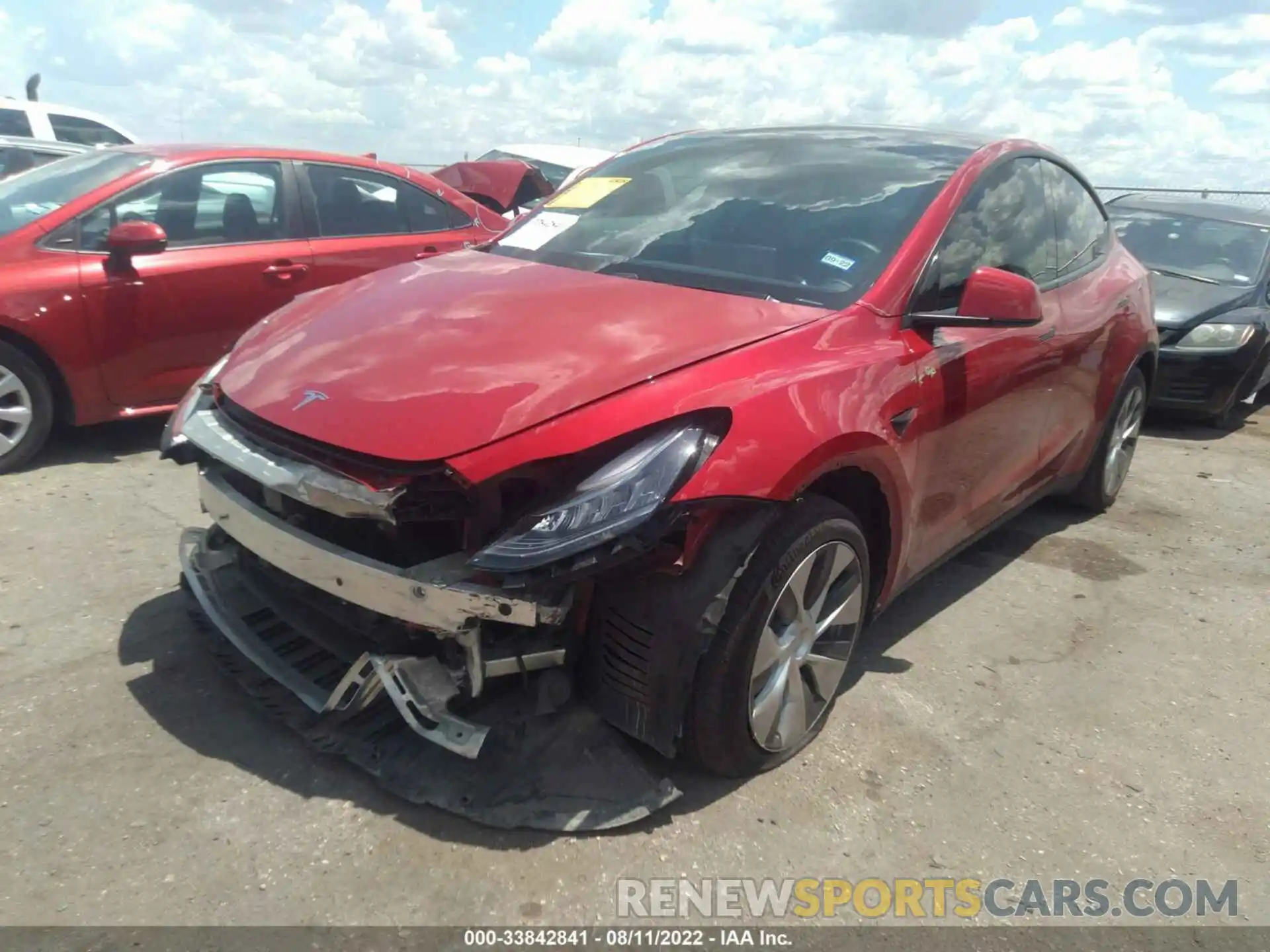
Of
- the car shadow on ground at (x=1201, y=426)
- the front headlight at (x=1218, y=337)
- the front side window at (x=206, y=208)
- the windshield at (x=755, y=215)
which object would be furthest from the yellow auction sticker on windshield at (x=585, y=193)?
the car shadow on ground at (x=1201, y=426)

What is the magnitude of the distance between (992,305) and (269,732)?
2.39 meters

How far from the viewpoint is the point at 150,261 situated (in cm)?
491

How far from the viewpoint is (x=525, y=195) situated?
9258 mm

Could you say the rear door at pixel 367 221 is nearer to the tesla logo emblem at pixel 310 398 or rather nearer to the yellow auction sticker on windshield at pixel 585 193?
the yellow auction sticker on windshield at pixel 585 193

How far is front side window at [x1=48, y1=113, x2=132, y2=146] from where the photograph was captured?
11289mm

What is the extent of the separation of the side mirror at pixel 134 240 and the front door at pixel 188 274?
0.06m

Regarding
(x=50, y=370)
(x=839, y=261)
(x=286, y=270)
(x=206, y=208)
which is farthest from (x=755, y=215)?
(x=50, y=370)

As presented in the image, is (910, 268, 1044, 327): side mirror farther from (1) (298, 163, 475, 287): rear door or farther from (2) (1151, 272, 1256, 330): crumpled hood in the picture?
(2) (1151, 272, 1256, 330): crumpled hood

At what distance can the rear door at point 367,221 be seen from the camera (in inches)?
222

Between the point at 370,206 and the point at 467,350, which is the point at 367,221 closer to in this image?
the point at 370,206

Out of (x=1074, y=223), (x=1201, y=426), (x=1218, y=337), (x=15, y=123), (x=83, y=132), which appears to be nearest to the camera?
(x=1074, y=223)

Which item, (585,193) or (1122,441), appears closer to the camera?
(585,193)

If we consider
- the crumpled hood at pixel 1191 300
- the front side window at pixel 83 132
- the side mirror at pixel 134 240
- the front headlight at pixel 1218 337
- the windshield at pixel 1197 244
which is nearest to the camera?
the side mirror at pixel 134 240

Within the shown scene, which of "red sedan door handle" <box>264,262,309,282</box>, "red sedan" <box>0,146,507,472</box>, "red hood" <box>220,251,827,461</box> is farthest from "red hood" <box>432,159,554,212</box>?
"red hood" <box>220,251,827,461</box>
